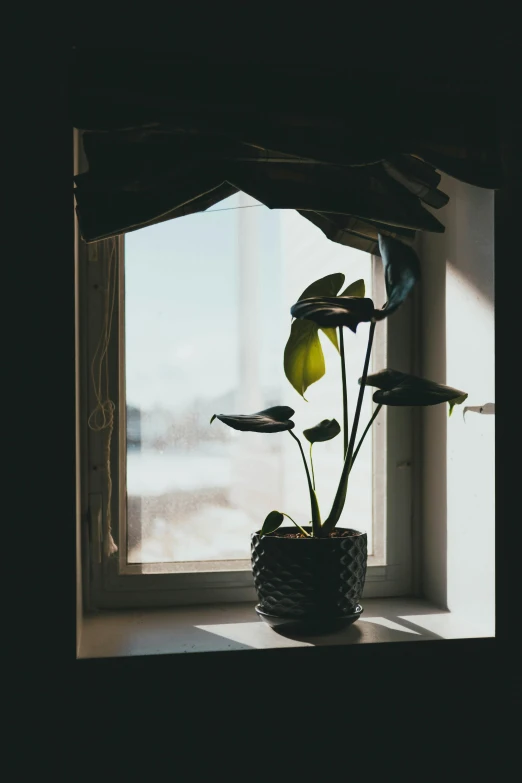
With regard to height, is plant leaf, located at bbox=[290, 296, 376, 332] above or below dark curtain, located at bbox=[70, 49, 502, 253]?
below

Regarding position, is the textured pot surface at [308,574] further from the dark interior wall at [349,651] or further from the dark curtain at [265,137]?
the dark curtain at [265,137]

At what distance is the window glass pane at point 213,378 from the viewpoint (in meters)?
1.40

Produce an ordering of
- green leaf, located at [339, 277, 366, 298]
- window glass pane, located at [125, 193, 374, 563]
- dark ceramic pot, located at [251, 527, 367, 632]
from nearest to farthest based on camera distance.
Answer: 1. dark ceramic pot, located at [251, 527, 367, 632]
2. green leaf, located at [339, 277, 366, 298]
3. window glass pane, located at [125, 193, 374, 563]

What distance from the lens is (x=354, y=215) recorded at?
1168 millimetres

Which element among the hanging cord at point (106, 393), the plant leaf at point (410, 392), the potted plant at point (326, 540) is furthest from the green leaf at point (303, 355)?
the hanging cord at point (106, 393)

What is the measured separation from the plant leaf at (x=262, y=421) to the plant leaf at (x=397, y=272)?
0.76ft

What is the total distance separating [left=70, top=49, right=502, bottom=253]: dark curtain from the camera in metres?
1.12

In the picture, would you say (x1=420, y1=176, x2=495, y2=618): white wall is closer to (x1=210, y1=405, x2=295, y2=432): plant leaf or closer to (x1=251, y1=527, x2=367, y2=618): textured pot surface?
(x1=251, y1=527, x2=367, y2=618): textured pot surface

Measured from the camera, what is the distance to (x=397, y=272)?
3.84 ft

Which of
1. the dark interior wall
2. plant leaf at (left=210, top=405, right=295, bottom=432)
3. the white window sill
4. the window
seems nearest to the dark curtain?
the dark interior wall

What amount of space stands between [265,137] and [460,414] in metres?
0.63

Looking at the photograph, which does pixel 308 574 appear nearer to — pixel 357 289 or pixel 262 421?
pixel 262 421

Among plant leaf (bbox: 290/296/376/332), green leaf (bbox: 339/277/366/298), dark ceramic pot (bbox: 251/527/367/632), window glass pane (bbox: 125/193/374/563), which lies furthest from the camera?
window glass pane (bbox: 125/193/374/563)

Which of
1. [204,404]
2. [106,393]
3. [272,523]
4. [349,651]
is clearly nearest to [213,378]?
[204,404]
